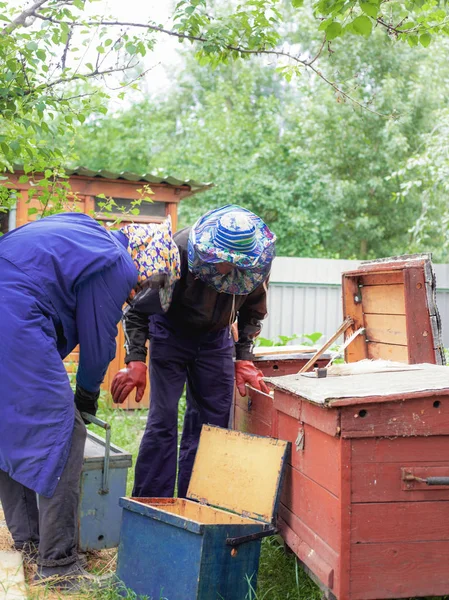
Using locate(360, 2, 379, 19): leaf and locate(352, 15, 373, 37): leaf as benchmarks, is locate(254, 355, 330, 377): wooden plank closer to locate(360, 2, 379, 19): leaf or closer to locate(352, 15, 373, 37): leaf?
locate(352, 15, 373, 37): leaf

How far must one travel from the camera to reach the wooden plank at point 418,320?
12.0 feet

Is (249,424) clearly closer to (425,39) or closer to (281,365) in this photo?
(281,365)

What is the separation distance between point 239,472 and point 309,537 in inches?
24.2

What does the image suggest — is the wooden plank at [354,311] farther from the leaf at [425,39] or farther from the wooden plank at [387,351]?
the leaf at [425,39]

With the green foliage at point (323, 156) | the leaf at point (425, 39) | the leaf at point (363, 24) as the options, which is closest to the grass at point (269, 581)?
the leaf at point (363, 24)

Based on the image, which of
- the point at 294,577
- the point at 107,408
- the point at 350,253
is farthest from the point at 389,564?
the point at 350,253

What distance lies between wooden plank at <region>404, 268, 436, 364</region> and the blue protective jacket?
153 centimetres

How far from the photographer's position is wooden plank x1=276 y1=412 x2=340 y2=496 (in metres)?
2.60

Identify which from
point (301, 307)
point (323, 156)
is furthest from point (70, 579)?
point (323, 156)

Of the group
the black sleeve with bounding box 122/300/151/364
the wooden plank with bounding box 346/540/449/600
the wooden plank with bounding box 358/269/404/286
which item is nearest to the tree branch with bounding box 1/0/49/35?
the black sleeve with bounding box 122/300/151/364

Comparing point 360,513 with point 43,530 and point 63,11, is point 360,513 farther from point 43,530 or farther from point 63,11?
point 63,11

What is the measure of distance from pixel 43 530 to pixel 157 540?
0.55 m

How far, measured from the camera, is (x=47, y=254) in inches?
114

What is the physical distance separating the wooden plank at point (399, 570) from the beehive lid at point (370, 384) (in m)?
0.54
